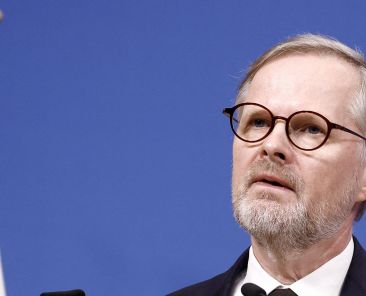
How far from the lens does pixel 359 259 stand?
106cm

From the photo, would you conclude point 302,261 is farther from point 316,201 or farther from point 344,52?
point 344,52

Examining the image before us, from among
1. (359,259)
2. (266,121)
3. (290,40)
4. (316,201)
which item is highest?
(290,40)

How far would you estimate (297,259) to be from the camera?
3.37 ft

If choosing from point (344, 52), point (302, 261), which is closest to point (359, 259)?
point (302, 261)

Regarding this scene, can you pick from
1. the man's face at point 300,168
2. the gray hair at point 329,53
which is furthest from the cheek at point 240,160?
the gray hair at point 329,53

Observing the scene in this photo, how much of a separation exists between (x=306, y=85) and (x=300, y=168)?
0.13 metres

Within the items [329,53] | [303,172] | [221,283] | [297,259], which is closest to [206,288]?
[221,283]

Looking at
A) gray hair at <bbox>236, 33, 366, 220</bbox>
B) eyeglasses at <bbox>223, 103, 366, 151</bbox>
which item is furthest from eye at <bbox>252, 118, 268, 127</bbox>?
gray hair at <bbox>236, 33, 366, 220</bbox>

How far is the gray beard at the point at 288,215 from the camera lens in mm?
977

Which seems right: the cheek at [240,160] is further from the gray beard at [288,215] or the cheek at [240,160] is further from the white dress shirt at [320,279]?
the white dress shirt at [320,279]

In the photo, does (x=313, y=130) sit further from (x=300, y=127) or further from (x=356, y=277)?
(x=356, y=277)

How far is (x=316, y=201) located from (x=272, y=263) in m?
0.12

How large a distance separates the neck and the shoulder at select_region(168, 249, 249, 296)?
74 mm

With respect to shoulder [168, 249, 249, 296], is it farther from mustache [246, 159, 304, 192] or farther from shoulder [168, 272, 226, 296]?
mustache [246, 159, 304, 192]
